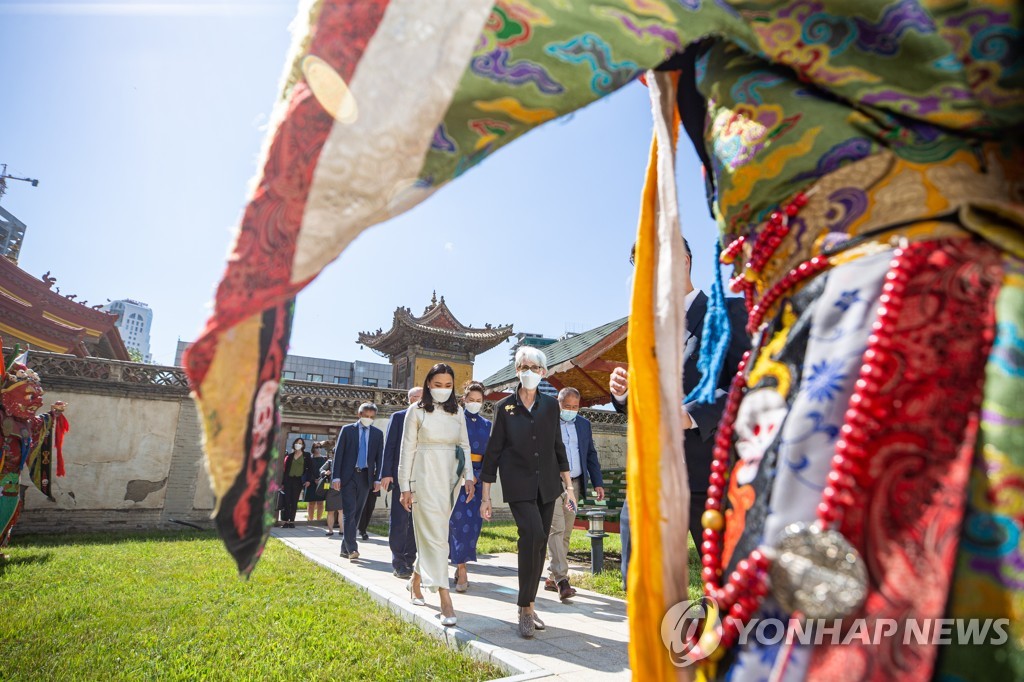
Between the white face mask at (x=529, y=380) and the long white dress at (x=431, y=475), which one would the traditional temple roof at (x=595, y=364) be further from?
the white face mask at (x=529, y=380)

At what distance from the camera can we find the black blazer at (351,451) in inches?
345

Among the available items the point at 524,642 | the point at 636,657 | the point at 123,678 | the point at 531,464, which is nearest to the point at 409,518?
the point at 531,464

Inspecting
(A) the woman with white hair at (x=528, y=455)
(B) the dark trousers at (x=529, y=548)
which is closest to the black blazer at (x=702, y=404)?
(B) the dark trousers at (x=529, y=548)

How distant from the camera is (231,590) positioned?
512 centimetres

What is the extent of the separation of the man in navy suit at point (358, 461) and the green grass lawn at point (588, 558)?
1.94 metres

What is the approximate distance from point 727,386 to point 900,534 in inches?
52.8

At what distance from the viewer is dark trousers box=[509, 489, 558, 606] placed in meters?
3.76

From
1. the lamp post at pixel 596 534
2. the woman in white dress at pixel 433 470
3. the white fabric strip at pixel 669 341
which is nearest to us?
the white fabric strip at pixel 669 341

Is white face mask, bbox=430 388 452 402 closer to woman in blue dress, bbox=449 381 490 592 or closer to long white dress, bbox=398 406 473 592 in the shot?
long white dress, bbox=398 406 473 592

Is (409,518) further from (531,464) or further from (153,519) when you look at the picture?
(153,519)

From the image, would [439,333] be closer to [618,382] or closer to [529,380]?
[529,380]

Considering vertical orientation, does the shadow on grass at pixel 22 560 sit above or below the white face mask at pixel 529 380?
below

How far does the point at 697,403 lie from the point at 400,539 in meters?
5.30

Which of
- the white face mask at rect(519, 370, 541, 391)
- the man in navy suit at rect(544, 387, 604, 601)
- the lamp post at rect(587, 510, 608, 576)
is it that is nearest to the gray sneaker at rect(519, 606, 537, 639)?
the white face mask at rect(519, 370, 541, 391)
